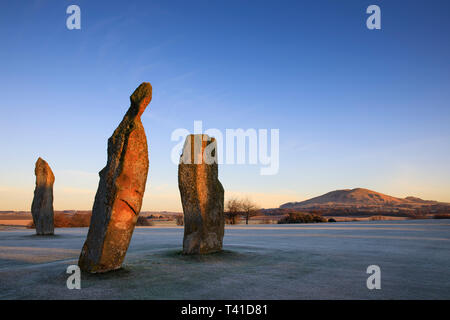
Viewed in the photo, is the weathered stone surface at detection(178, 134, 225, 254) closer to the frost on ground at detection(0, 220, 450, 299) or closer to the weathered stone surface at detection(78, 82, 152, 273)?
the frost on ground at detection(0, 220, 450, 299)

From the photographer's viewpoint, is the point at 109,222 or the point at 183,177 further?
the point at 183,177

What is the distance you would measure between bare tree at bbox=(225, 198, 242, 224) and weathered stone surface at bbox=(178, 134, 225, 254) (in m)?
31.0

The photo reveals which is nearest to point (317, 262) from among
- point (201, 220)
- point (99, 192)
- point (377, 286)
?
point (377, 286)

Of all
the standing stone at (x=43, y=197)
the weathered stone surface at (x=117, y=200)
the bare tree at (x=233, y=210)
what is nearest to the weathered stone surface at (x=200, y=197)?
the weathered stone surface at (x=117, y=200)

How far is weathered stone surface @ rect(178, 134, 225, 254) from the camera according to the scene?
30.3 ft

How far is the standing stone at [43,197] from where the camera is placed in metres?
17.1

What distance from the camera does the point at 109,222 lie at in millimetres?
6488

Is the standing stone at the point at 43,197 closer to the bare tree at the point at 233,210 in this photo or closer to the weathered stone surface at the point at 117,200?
the weathered stone surface at the point at 117,200

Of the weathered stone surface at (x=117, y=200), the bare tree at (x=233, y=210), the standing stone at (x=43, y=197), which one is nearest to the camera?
the weathered stone surface at (x=117, y=200)

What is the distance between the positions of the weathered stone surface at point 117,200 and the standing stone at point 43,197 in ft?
40.3
